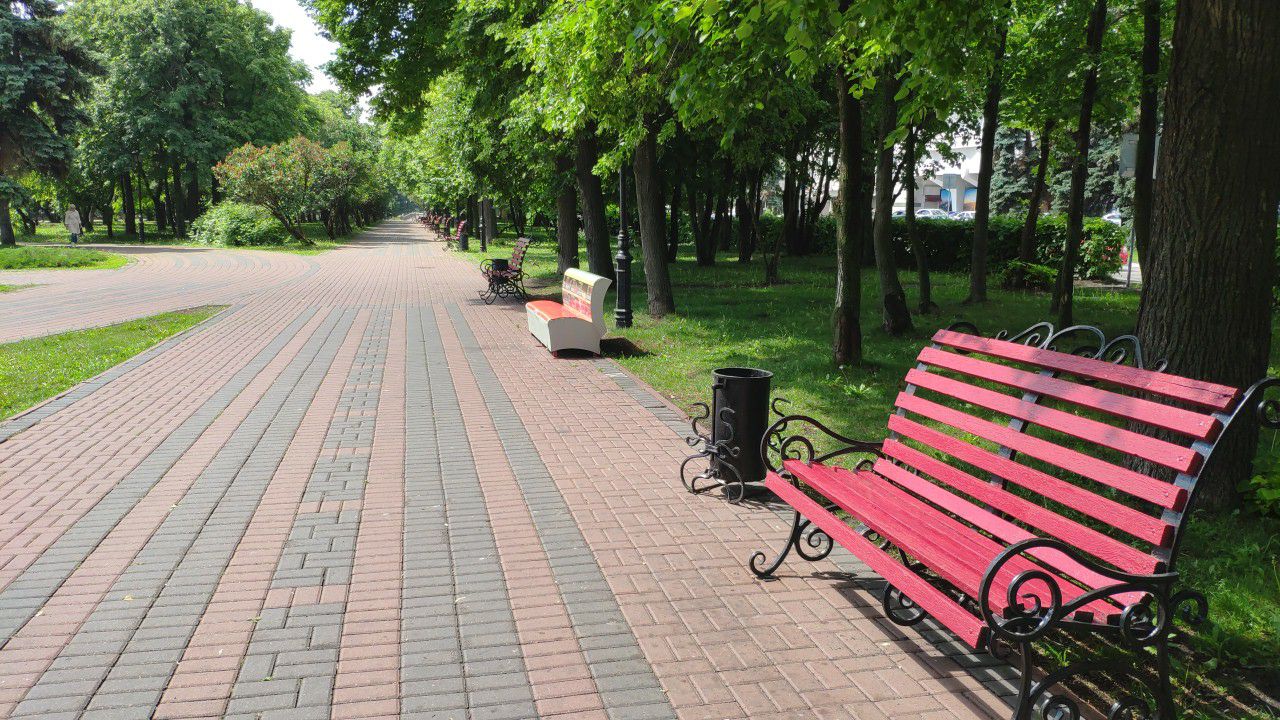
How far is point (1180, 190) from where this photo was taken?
4.50m

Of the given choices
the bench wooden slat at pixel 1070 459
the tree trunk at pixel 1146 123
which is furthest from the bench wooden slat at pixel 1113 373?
the tree trunk at pixel 1146 123

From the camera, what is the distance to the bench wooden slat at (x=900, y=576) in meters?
2.78

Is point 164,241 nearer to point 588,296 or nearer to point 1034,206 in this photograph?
point 588,296

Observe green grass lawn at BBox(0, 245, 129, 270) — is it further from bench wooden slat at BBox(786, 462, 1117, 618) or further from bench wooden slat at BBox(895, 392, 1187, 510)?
bench wooden slat at BBox(895, 392, 1187, 510)

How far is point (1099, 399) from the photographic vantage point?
10.4 feet

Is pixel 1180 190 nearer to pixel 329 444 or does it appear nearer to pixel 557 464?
pixel 557 464

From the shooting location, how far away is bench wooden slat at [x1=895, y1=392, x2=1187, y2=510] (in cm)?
277

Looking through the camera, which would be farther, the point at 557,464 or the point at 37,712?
the point at 557,464

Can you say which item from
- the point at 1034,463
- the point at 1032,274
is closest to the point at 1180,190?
the point at 1034,463

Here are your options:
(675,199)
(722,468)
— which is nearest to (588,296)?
(722,468)

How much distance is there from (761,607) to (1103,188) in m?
45.5

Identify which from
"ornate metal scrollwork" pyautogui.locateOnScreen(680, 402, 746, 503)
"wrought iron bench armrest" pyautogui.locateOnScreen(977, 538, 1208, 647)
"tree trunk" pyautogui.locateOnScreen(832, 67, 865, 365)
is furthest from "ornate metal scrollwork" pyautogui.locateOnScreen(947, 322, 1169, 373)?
"tree trunk" pyautogui.locateOnScreen(832, 67, 865, 365)

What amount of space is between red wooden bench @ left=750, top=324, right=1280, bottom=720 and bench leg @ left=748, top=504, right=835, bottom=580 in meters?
0.01

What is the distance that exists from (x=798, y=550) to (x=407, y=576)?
1.97 m
